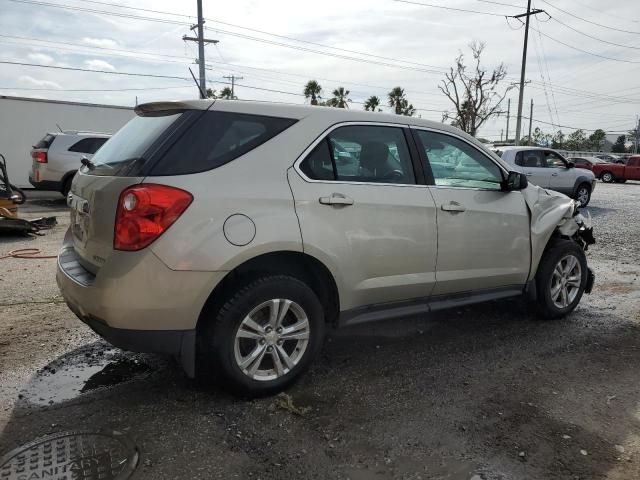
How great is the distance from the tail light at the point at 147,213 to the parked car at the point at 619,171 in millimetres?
33355

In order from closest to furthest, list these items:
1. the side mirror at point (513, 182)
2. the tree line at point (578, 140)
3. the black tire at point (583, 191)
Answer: the side mirror at point (513, 182) < the black tire at point (583, 191) < the tree line at point (578, 140)

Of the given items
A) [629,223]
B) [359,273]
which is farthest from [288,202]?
[629,223]

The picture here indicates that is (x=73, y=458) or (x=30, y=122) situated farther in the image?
(x=30, y=122)

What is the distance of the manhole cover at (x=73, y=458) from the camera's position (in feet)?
8.31

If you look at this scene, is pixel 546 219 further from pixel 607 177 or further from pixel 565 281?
pixel 607 177

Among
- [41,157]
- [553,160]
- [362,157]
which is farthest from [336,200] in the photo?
[553,160]

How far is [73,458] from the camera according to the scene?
2.66 meters

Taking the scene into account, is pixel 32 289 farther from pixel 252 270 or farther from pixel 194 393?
pixel 252 270

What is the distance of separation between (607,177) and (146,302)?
34488mm

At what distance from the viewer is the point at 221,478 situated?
255 centimetres

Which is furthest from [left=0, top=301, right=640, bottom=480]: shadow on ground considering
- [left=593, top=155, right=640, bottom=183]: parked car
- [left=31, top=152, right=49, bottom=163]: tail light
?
[left=593, top=155, right=640, bottom=183]: parked car

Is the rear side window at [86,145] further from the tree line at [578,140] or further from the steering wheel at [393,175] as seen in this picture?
the tree line at [578,140]

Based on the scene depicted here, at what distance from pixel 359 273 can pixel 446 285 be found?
861 millimetres

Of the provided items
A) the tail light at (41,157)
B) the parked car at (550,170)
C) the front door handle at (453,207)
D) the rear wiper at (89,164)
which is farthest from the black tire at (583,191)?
the rear wiper at (89,164)
